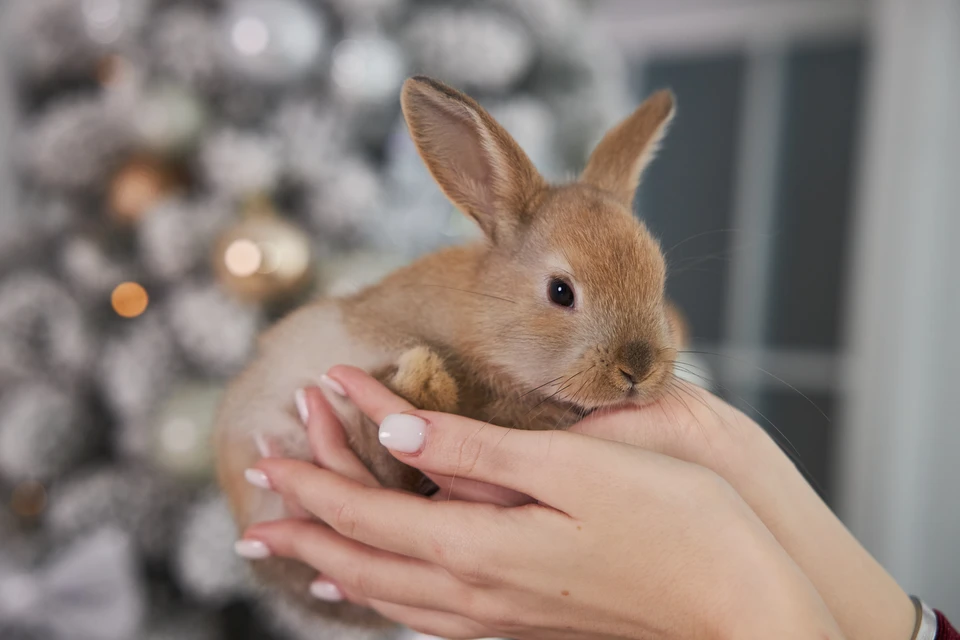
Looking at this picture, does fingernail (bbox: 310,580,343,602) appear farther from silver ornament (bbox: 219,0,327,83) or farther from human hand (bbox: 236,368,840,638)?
silver ornament (bbox: 219,0,327,83)

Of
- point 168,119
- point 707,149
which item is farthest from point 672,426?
point 707,149

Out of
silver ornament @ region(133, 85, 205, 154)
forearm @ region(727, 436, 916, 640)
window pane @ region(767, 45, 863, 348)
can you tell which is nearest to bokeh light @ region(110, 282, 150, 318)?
silver ornament @ region(133, 85, 205, 154)

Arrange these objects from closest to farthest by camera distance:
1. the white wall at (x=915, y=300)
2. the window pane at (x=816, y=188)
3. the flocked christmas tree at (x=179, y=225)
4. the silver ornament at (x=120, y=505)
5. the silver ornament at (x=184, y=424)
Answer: the flocked christmas tree at (x=179, y=225) → the silver ornament at (x=184, y=424) → the silver ornament at (x=120, y=505) → the white wall at (x=915, y=300) → the window pane at (x=816, y=188)

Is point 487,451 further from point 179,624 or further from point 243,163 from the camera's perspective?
point 179,624

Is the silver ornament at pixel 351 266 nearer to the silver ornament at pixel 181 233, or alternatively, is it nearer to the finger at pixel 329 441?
the silver ornament at pixel 181 233

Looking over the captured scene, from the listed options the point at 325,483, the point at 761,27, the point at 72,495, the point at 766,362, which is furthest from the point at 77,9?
the point at 766,362

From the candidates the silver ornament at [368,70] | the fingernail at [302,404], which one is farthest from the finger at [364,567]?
the silver ornament at [368,70]

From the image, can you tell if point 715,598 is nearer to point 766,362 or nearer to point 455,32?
point 455,32
